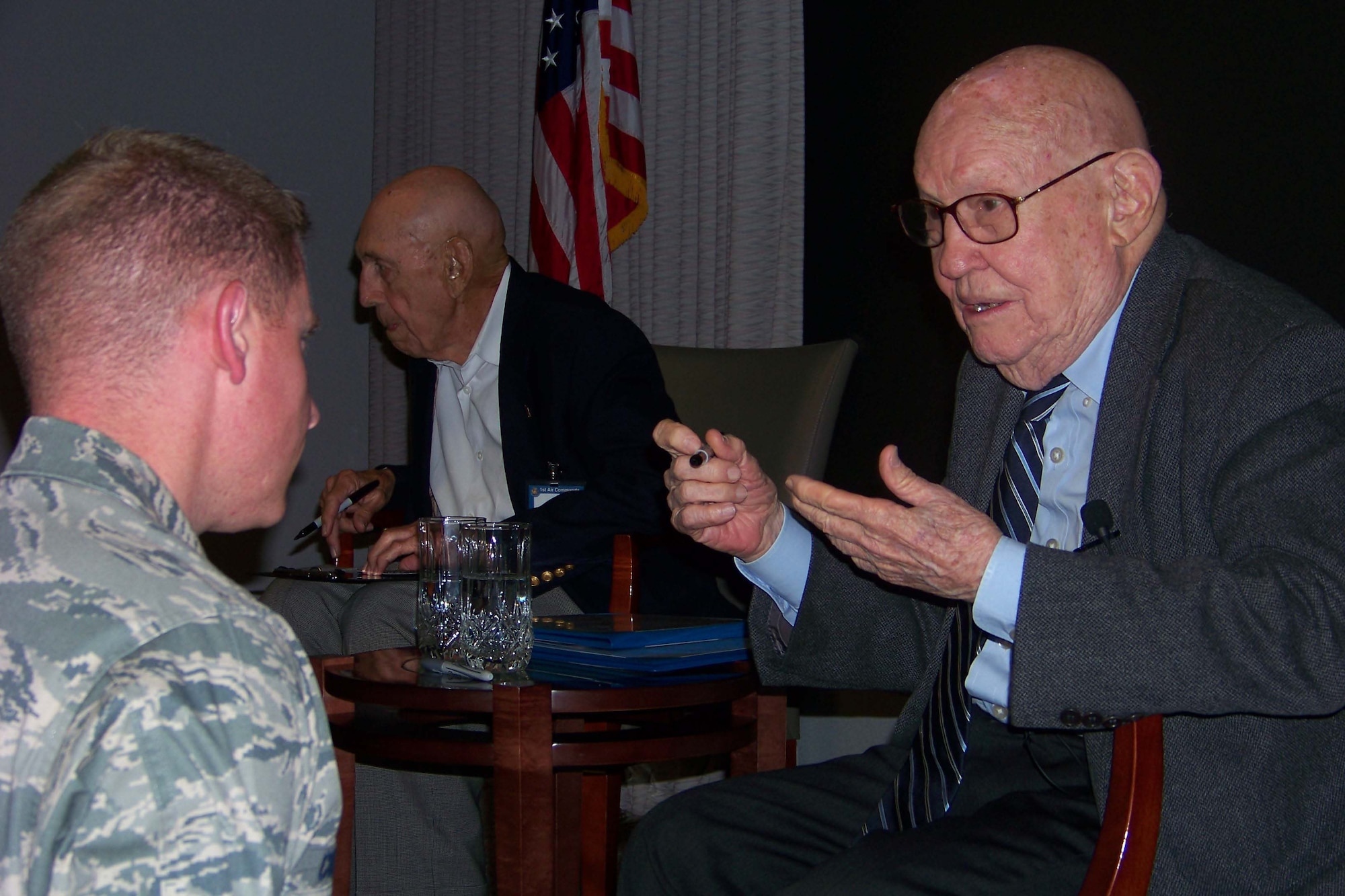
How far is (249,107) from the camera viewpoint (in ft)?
15.7

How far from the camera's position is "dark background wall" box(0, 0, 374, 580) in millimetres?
4316

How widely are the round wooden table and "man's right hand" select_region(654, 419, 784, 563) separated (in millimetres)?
233

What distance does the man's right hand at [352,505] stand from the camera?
121 inches

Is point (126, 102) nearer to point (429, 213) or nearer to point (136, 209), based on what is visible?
point (429, 213)

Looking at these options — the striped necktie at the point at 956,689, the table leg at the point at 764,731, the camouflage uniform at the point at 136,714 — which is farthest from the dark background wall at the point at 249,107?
the camouflage uniform at the point at 136,714

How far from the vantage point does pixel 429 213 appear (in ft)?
9.97

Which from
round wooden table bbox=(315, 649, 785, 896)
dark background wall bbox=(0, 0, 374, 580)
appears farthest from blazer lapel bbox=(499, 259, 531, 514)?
dark background wall bbox=(0, 0, 374, 580)

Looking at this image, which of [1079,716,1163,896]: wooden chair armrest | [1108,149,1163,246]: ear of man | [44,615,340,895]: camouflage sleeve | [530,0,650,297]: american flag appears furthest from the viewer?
[530,0,650,297]: american flag

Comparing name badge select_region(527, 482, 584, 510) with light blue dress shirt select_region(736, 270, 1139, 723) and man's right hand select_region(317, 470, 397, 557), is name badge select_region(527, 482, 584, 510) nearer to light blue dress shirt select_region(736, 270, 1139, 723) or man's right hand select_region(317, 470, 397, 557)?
man's right hand select_region(317, 470, 397, 557)

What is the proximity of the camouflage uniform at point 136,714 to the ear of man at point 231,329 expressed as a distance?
136 mm

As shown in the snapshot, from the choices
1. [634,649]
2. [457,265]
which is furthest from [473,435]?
[634,649]

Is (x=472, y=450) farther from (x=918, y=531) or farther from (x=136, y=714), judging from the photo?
(x=136, y=714)

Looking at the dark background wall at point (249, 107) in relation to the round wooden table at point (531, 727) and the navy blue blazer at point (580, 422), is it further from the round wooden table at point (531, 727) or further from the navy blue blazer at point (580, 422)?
the round wooden table at point (531, 727)

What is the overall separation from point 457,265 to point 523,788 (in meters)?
1.76
